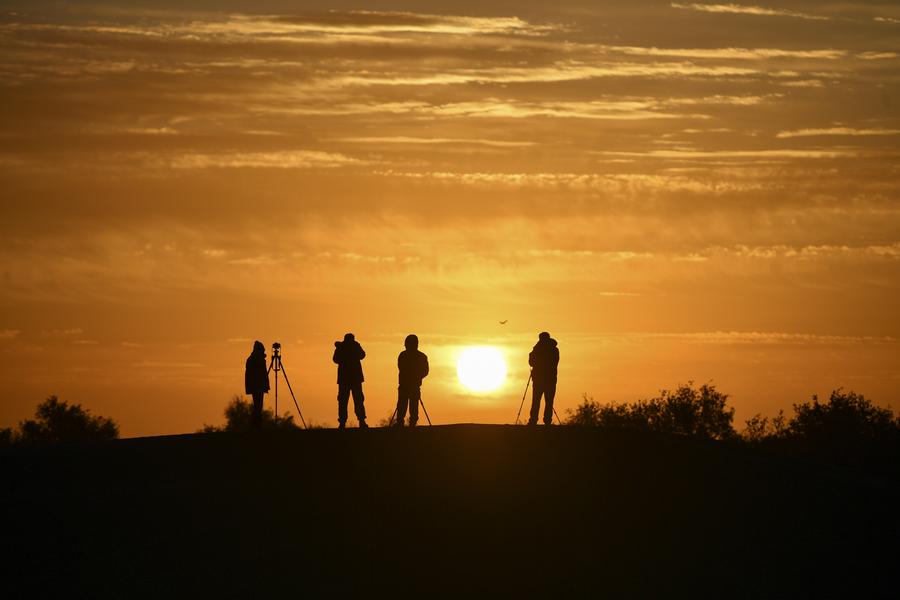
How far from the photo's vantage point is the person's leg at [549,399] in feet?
140

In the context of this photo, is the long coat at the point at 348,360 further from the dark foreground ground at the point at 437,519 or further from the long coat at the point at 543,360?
the long coat at the point at 543,360

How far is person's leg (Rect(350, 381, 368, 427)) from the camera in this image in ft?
139

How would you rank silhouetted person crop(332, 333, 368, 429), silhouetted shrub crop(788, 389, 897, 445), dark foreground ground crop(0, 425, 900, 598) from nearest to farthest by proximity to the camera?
1. dark foreground ground crop(0, 425, 900, 598)
2. silhouetted person crop(332, 333, 368, 429)
3. silhouetted shrub crop(788, 389, 897, 445)

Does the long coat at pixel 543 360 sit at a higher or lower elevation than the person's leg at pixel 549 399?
higher

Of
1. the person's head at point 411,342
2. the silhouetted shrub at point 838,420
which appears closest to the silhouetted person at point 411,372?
the person's head at point 411,342

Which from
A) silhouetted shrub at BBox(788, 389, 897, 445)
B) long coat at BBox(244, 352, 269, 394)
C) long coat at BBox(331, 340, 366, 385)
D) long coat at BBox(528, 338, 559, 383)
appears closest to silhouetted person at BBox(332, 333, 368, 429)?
long coat at BBox(331, 340, 366, 385)

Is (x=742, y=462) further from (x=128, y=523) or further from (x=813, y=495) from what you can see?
(x=128, y=523)

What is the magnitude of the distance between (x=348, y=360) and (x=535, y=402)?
5.51 metres

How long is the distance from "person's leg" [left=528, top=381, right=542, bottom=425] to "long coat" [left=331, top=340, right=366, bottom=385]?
500cm

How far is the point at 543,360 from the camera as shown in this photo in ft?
139

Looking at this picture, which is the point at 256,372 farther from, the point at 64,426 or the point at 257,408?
the point at 64,426

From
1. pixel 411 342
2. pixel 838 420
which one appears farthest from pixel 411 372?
pixel 838 420

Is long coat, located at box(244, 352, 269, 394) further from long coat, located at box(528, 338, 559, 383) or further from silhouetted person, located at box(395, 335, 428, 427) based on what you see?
long coat, located at box(528, 338, 559, 383)

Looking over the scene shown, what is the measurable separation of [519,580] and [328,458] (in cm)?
878
